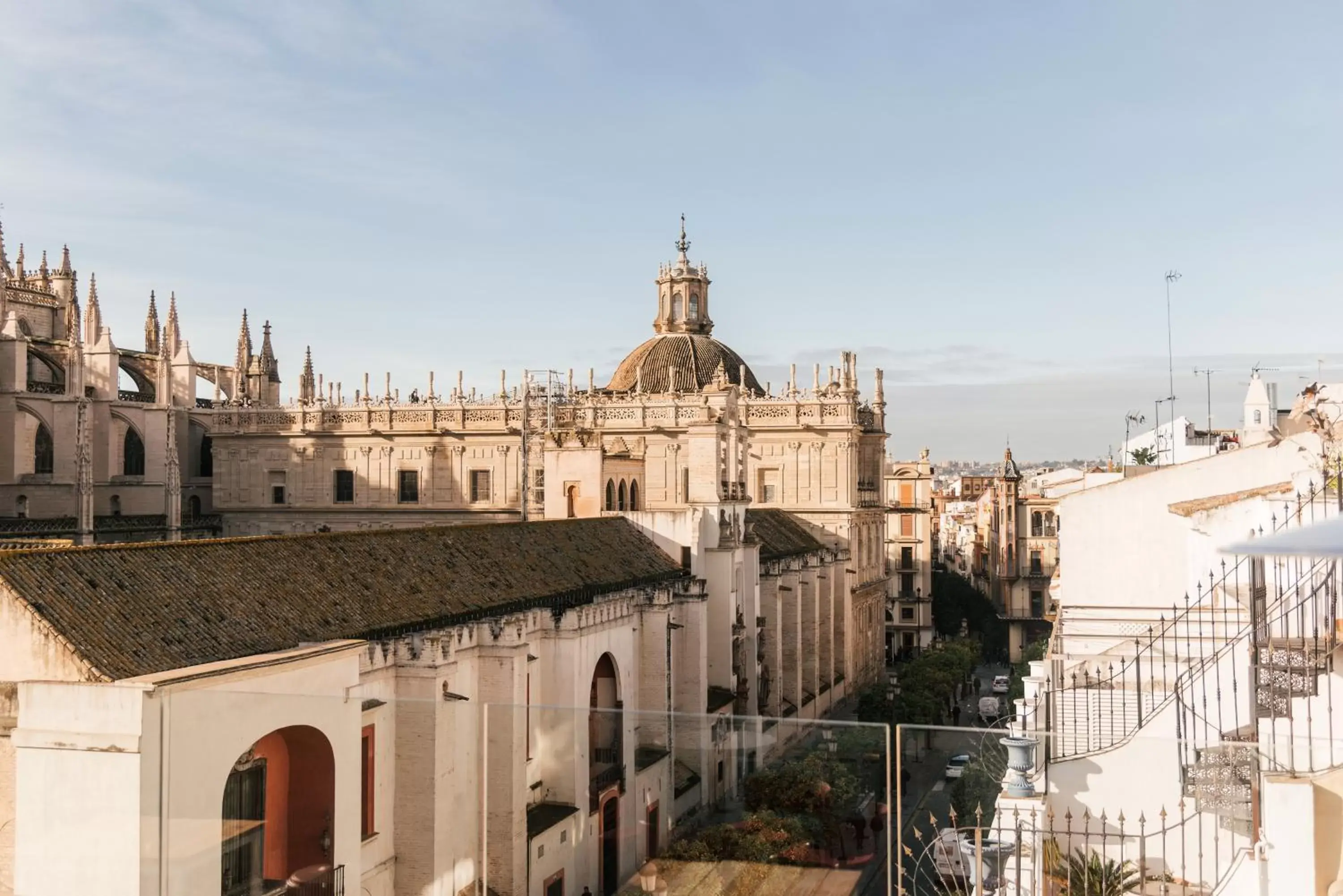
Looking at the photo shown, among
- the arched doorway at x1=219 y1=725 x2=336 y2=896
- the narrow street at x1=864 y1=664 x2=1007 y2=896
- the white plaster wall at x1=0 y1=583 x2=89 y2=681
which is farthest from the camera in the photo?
the white plaster wall at x1=0 y1=583 x2=89 y2=681

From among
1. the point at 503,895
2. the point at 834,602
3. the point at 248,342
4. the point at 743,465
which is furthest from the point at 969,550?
the point at 503,895

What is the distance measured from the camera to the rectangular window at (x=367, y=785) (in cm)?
1387

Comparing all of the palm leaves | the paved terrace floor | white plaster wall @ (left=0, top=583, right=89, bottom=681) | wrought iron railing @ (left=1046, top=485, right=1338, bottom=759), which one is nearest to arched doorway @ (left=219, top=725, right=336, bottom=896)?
white plaster wall @ (left=0, top=583, right=89, bottom=681)

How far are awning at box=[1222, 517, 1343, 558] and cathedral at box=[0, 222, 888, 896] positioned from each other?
6.12m

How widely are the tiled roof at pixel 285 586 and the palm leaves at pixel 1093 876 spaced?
8.61 m

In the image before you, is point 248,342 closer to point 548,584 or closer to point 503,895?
point 548,584

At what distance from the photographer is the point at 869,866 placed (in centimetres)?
1099

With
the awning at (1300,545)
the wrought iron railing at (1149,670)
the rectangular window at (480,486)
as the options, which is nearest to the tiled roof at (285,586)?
the wrought iron railing at (1149,670)

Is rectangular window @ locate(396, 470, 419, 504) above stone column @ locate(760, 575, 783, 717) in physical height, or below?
above

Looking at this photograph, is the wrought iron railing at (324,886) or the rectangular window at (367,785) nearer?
the wrought iron railing at (324,886)

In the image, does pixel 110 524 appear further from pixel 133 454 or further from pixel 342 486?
pixel 342 486

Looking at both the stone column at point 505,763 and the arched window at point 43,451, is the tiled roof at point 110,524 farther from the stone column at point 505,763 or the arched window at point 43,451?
the stone column at point 505,763

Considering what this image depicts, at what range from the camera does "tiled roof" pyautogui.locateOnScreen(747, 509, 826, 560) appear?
32656mm

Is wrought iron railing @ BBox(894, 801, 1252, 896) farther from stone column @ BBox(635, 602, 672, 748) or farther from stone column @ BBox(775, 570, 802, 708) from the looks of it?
stone column @ BBox(775, 570, 802, 708)
